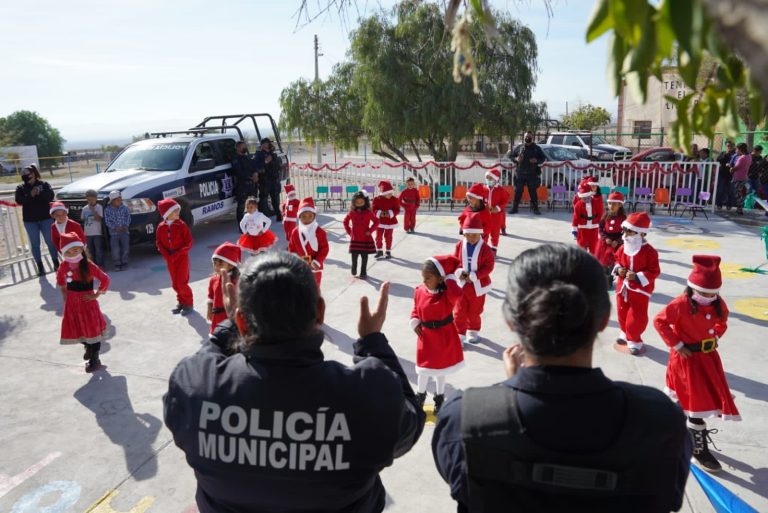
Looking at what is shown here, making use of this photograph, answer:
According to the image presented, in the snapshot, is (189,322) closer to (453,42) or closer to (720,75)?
(453,42)

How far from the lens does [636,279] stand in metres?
5.86

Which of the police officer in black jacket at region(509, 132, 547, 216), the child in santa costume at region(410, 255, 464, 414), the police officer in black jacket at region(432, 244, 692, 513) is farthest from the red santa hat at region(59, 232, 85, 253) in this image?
the police officer in black jacket at region(509, 132, 547, 216)

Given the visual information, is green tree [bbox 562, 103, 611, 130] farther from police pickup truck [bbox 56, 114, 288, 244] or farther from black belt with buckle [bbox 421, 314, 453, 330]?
black belt with buckle [bbox 421, 314, 453, 330]

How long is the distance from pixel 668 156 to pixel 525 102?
6.10 meters

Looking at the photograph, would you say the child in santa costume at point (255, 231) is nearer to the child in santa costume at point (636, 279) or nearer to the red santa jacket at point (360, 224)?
the red santa jacket at point (360, 224)

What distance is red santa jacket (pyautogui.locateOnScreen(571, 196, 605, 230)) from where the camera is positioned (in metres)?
8.58

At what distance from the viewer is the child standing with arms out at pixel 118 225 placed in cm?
967

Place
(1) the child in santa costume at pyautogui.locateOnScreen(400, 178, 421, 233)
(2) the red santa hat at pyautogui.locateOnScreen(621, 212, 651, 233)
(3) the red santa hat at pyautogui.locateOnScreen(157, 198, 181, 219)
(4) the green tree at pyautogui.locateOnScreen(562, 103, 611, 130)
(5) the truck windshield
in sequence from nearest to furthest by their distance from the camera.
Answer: (2) the red santa hat at pyautogui.locateOnScreen(621, 212, 651, 233) → (3) the red santa hat at pyautogui.locateOnScreen(157, 198, 181, 219) → (5) the truck windshield → (1) the child in santa costume at pyautogui.locateOnScreen(400, 178, 421, 233) → (4) the green tree at pyautogui.locateOnScreen(562, 103, 611, 130)

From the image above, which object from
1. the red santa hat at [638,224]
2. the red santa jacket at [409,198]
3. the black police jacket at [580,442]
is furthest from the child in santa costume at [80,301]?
the red santa jacket at [409,198]

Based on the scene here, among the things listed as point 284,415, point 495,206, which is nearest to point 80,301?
point 284,415

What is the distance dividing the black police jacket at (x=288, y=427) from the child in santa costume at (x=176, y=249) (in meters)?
6.02

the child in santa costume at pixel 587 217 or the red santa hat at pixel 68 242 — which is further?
the child in santa costume at pixel 587 217

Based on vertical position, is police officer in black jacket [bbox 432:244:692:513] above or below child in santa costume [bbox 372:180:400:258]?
above

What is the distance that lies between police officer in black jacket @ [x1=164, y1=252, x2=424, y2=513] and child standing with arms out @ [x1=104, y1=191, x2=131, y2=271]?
8.62 m
